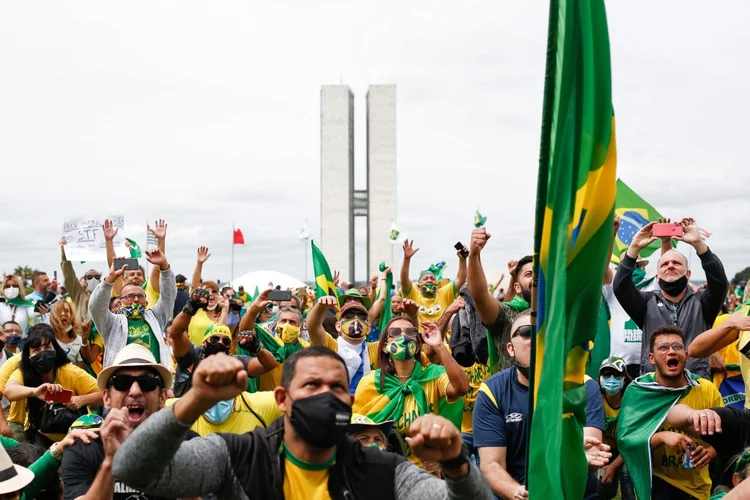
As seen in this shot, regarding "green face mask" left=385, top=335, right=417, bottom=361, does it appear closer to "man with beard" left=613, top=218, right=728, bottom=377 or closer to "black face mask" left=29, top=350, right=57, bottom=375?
"man with beard" left=613, top=218, right=728, bottom=377

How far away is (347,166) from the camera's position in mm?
56219

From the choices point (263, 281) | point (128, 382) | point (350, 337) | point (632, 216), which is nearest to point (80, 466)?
point (128, 382)

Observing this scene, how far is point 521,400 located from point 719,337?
5.33 ft

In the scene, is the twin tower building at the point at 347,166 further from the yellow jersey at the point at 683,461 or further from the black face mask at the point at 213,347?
the yellow jersey at the point at 683,461

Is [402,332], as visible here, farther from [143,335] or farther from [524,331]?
[143,335]

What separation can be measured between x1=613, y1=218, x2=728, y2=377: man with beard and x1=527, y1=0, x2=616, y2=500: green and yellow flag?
3.73 m

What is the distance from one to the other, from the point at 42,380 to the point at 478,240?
3393 mm

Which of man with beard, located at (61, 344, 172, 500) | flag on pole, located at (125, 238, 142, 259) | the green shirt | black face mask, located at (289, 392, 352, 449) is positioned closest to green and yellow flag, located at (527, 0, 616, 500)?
black face mask, located at (289, 392, 352, 449)

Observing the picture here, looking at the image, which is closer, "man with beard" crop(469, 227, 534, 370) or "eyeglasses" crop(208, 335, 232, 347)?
"man with beard" crop(469, 227, 534, 370)

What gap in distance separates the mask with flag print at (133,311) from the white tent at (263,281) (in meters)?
17.5

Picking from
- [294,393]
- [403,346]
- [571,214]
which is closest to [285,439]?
[294,393]

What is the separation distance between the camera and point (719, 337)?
209 inches

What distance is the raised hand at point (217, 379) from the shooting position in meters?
2.23

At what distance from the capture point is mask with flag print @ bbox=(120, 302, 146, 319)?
7.41 metres
